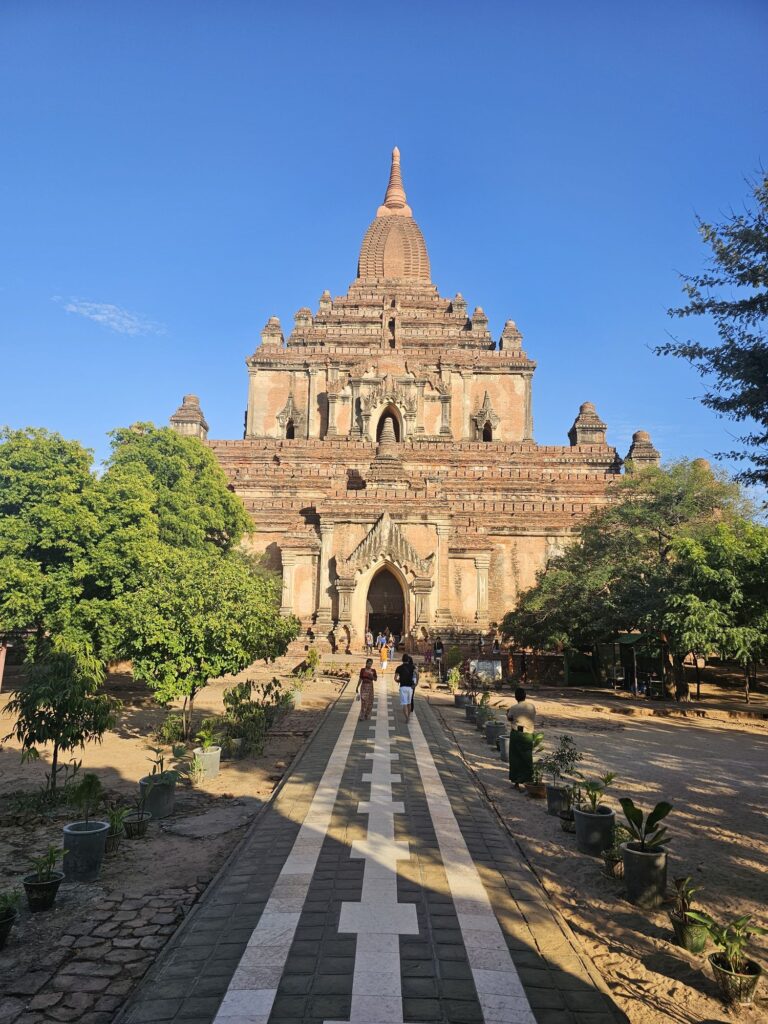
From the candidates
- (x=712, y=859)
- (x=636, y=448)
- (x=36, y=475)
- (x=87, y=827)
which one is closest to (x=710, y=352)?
(x=712, y=859)

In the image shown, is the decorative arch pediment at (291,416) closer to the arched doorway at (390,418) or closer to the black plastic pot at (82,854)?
the arched doorway at (390,418)

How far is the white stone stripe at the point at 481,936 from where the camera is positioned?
15.1 ft

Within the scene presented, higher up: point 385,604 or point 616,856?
point 385,604

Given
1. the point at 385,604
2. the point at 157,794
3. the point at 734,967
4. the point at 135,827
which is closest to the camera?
the point at 734,967

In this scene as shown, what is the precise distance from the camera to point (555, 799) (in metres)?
9.33

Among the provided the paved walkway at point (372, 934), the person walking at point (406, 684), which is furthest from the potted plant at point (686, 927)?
the person walking at point (406, 684)

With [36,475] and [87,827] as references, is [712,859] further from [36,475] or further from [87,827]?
[36,475]

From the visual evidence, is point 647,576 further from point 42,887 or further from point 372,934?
point 42,887

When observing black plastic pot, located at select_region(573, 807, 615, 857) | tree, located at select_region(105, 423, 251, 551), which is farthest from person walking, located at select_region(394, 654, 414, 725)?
tree, located at select_region(105, 423, 251, 551)

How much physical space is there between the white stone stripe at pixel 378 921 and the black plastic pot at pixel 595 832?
218 centimetres

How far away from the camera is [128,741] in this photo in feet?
48.0

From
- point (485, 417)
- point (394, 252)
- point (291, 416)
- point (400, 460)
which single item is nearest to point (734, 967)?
point (400, 460)

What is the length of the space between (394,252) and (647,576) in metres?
43.0

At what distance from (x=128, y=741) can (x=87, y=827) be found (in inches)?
315
